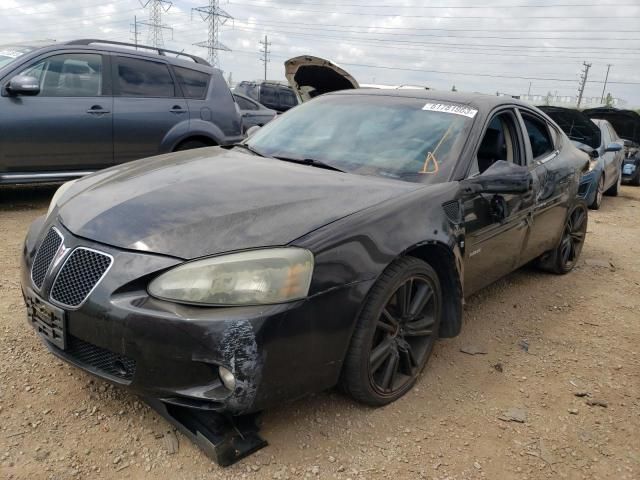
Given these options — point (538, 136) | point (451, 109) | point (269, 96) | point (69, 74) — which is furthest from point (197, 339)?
point (269, 96)

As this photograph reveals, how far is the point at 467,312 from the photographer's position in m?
3.88

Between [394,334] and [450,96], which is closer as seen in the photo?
[394,334]

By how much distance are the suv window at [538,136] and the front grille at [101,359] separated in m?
3.15

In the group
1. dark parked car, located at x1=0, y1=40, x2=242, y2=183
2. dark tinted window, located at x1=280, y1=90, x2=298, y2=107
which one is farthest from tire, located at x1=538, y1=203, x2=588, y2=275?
dark tinted window, located at x1=280, y1=90, x2=298, y2=107

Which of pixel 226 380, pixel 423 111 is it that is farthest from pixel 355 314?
pixel 423 111

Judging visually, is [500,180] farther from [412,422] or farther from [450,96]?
[412,422]

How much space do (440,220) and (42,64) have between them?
15.5ft

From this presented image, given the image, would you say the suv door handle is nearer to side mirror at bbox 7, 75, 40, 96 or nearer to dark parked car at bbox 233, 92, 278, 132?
side mirror at bbox 7, 75, 40, 96

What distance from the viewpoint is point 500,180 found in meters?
3.12

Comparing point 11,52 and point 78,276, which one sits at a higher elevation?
point 11,52

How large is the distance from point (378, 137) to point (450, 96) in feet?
2.32

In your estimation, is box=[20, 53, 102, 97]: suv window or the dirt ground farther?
box=[20, 53, 102, 97]: suv window

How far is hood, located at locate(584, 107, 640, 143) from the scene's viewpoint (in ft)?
36.4

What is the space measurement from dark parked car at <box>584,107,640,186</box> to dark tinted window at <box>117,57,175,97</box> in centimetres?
856
